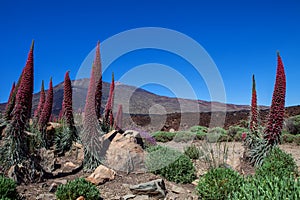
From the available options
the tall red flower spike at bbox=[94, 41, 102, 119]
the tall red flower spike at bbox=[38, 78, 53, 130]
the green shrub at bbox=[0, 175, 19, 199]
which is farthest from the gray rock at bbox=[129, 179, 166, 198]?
the tall red flower spike at bbox=[38, 78, 53, 130]

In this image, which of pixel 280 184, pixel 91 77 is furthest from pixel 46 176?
pixel 280 184

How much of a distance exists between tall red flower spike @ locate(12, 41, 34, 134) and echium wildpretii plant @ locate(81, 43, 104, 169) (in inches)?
48.3

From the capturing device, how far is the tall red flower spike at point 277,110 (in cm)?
579

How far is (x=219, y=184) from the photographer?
13.9 feet

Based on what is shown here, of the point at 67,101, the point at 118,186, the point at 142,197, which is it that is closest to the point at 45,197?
the point at 118,186

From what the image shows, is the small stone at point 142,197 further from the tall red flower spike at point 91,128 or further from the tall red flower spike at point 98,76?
the tall red flower spike at point 98,76

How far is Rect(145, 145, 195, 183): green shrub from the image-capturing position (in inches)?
225

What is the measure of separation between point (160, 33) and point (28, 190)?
5415 millimetres

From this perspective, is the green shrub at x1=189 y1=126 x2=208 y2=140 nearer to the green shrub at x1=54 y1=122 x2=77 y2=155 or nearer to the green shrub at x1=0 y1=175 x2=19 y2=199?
the green shrub at x1=54 y1=122 x2=77 y2=155

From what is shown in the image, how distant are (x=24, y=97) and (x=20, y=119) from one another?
17.4 inches

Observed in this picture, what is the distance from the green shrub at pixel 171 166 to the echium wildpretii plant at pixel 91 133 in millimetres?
1165

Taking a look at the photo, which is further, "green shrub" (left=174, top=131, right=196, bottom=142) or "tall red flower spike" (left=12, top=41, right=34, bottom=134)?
"green shrub" (left=174, top=131, right=196, bottom=142)

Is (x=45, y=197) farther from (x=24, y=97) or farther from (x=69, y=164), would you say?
(x=24, y=97)

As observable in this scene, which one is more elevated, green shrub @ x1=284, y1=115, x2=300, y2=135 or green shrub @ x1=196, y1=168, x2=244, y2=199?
green shrub @ x1=284, y1=115, x2=300, y2=135
